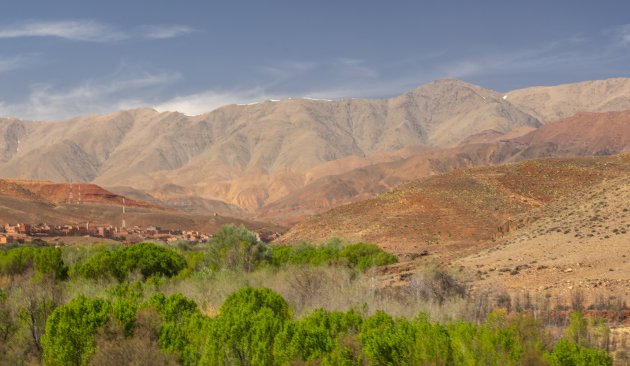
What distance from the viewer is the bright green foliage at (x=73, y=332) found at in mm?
19750

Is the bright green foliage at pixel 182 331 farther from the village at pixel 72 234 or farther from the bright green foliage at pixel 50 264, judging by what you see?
the village at pixel 72 234

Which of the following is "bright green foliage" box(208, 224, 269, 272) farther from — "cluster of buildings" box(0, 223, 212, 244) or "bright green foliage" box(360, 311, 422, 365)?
"cluster of buildings" box(0, 223, 212, 244)

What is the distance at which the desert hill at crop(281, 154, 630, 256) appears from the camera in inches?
2457

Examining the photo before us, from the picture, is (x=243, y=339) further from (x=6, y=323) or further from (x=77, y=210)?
(x=77, y=210)

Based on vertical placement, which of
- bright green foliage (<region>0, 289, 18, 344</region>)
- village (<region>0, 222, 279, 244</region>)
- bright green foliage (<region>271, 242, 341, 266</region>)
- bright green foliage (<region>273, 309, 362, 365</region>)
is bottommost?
village (<region>0, 222, 279, 244</region>)

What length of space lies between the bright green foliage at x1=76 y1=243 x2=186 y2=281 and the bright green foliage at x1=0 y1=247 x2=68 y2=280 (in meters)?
1.42

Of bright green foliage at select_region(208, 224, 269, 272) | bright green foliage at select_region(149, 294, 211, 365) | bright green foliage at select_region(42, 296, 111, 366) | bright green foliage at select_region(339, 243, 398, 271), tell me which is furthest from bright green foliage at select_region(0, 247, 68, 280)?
bright green foliage at select_region(149, 294, 211, 365)

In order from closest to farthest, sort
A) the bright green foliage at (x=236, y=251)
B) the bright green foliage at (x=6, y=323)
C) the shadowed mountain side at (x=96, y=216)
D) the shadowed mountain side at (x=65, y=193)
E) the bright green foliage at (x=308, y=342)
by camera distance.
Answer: the bright green foliage at (x=308, y=342), the bright green foliage at (x=6, y=323), the bright green foliage at (x=236, y=251), the shadowed mountain side at (x=96, y=216), the shadowed mountain side at (x=65, y=193)

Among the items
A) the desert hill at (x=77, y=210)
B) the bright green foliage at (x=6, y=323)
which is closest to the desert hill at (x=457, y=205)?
the bright green foliage at (x=6, y=323)

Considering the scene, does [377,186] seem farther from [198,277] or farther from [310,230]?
[198,277]

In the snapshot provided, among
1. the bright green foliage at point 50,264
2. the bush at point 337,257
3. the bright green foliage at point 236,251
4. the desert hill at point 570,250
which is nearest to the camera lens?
the desert hill at point 570,250

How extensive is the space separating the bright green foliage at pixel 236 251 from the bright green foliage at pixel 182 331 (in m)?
18.7

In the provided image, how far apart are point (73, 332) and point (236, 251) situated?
24629mm

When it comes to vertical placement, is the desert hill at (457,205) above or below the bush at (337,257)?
above
